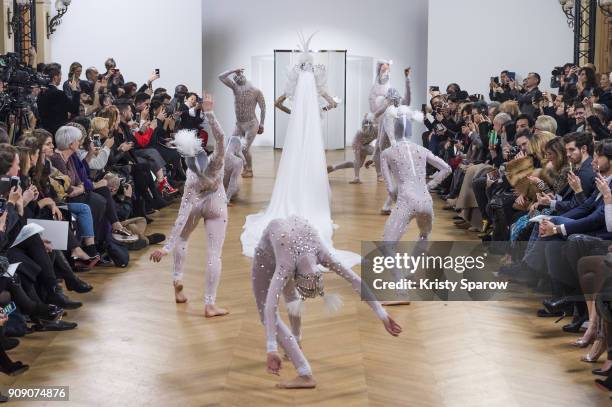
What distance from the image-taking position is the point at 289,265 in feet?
17.4

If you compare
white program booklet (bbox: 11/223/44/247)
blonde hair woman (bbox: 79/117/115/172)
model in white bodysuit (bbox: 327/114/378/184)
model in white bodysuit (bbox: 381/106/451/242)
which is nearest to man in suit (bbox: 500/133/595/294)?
model in white bodysuit (bbox: 381/106/451/242)

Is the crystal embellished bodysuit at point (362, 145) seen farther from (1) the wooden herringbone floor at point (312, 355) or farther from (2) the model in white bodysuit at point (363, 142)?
(1) the wooden herringbone floor at point (312, 355)

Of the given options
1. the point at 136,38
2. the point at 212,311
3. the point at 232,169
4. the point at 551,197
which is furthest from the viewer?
the point at 136,38

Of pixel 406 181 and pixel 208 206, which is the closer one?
pixel 208 206

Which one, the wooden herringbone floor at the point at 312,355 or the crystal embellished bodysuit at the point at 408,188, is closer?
the wooden herringbone floor at the point at 312,355

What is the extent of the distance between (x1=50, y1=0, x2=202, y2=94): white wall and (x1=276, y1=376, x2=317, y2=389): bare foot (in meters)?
12.8

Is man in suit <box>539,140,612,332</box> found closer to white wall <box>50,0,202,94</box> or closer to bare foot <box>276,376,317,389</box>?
bare foot <box>276,376,317,389</box>

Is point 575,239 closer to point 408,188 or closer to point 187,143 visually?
point 408,188

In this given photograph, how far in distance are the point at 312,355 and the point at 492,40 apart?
13.0 m

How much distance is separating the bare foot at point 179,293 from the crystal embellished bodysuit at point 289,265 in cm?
194

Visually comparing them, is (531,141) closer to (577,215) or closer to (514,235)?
(514,235)

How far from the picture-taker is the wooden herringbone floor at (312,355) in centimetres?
538

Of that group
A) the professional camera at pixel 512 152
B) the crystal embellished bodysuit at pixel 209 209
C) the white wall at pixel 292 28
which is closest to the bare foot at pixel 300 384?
the crystal embellished bodysuit at pixel 209 209

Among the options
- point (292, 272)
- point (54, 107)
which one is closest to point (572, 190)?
point (292, 272)
